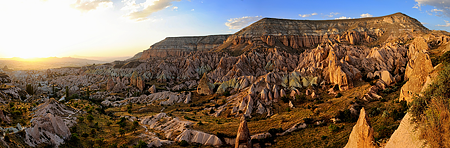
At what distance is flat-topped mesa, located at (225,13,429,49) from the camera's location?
477 ft

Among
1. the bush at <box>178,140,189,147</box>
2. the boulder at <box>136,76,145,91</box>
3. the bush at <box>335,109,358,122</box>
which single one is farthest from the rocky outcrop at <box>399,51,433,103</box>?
the boulder at <box>136,76,145,91</box>

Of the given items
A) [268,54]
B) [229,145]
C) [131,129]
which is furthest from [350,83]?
[268,54]

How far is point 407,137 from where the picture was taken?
13.8 meters

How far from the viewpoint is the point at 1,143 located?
18.0m

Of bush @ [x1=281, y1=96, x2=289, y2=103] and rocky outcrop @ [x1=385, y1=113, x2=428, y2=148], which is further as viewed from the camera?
bush @ [x1=281, y1=96, x2=289, y2=103]

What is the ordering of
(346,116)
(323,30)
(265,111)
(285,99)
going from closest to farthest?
(346,116)
(265,111)
(285,99)
(323,30)

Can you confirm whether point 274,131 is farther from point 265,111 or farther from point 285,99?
point 285,99

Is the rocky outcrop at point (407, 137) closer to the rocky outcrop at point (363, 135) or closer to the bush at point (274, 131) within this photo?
the rocky outcrop at point (363, 135)

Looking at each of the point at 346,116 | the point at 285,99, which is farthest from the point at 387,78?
the point at 285,99

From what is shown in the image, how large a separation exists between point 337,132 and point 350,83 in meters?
24.3

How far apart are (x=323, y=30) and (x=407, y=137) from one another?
18173cm

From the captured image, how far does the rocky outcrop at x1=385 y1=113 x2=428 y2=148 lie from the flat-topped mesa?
14222cm

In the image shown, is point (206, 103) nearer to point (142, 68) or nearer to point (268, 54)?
point (268, 54)

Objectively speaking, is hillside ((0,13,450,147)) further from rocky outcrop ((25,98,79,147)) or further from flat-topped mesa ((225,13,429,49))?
flat-topped mesa ((225,13,429,49))
